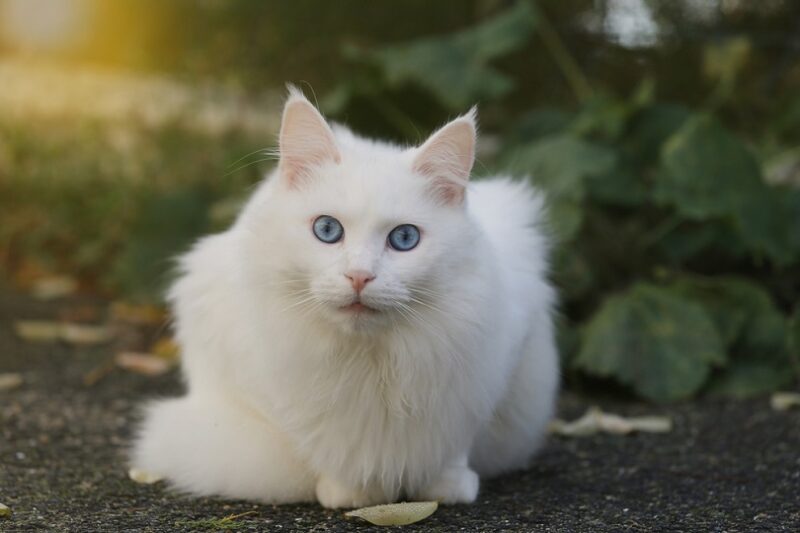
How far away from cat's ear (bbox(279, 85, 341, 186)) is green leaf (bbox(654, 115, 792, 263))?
8.31 feet

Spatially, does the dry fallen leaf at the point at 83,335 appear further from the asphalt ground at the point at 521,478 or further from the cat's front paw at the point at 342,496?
the cat's front paw at the point at 342,496

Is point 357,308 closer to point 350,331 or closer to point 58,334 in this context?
point 350,331

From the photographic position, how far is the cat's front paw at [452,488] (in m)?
2.81

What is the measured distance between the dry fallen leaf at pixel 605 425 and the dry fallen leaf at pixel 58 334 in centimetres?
247

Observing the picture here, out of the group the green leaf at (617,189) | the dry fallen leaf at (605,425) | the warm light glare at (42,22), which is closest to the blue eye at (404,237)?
the dry fallen leaf at (605,425)

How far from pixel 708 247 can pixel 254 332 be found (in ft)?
10.8

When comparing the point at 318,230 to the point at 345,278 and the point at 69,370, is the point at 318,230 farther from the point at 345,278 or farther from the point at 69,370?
the point at 69,370

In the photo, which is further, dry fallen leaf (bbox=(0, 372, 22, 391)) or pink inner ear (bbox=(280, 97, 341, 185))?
dry fallen leaf (bbox=(0, 372, 22, 391))

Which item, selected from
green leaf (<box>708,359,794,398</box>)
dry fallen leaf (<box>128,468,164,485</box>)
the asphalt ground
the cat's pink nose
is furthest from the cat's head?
green leaf (<box>708,359,794,398</box>)

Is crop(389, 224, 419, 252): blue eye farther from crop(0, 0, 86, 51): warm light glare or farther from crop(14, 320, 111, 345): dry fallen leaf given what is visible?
crop(0, 0, 86, 51): warm light glare

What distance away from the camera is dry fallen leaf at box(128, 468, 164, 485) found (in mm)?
3039

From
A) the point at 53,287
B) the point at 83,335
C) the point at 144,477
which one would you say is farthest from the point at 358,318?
the point at 53,287

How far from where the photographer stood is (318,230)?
2.47 meters

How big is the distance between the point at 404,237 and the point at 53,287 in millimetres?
4239
